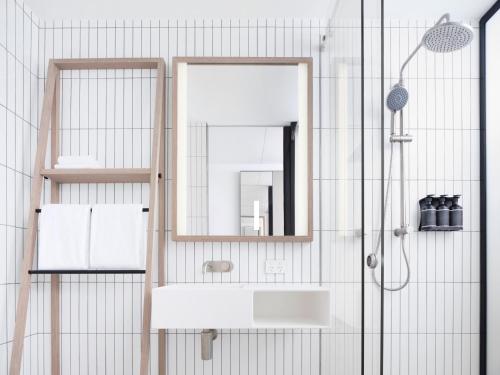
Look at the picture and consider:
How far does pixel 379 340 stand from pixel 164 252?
1311mm

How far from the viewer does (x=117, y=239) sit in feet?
7.97

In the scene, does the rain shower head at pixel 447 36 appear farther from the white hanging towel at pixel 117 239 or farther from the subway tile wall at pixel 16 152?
the subway tile wall at pixel 16 152

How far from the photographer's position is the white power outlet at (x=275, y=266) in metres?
2.64

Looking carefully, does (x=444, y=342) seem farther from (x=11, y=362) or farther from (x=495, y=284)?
(x=11, y=362)

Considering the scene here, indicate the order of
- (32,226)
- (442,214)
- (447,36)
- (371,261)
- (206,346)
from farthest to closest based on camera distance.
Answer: (442,214), (32,226), (206,346), (447,36), (371,261)

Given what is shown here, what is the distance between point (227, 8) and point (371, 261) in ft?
5.02

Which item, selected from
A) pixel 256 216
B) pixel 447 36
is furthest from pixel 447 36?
pixel 256 216

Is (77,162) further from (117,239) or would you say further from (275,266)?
(275,266)

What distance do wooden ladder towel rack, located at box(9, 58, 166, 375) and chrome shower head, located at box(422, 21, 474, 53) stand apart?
1.22 meters

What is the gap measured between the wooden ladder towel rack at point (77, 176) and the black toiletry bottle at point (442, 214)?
51.3 inches

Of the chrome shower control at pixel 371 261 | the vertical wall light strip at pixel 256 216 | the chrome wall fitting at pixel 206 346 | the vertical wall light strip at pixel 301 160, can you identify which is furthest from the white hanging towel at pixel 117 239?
the chrome shower control at pixel 371 261

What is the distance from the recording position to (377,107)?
1.68m

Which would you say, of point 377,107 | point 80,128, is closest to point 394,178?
point 377,107

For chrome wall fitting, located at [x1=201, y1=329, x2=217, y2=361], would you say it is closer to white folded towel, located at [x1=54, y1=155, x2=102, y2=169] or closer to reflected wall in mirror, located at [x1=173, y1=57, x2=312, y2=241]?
reflected wall in mirror, located at [x1=173, y1=57, x2=312, y2=241]
